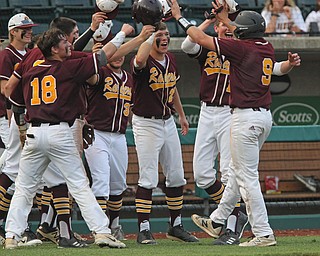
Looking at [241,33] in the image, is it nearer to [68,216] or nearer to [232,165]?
[232,165]

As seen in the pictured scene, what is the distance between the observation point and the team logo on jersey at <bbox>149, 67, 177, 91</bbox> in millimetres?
8680

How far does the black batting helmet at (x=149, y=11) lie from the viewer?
25.7 feet

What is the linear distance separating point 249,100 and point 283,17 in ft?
22.3

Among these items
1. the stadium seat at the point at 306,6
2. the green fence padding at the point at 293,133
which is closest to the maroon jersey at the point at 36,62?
the green fence padding at the point at 293,133

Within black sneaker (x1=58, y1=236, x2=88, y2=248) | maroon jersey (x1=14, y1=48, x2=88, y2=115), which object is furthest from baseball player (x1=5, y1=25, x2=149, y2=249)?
black sneaker (x1=58, y1=236, x2=88, y2=248)

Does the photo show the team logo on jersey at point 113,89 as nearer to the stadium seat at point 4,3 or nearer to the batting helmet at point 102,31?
the batting helmet at point 102,31

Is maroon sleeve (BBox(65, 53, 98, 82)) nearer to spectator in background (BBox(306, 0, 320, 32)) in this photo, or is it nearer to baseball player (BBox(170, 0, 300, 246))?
baseball player (BBox(170, 0, 300, 246))

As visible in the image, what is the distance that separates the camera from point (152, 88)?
8.70 m

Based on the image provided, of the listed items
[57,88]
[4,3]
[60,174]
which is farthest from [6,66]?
[4,3]

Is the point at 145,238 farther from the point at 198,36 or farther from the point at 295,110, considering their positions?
the point at 295,110

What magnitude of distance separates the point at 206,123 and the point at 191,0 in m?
6.26

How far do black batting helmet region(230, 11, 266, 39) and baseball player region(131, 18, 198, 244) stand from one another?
3.44 feet

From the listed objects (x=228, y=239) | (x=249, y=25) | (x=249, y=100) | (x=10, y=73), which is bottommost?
(x=228, y=239)

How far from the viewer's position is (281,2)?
1414 centimetres
